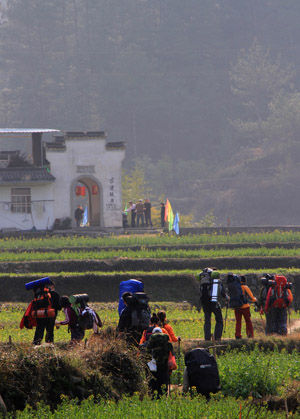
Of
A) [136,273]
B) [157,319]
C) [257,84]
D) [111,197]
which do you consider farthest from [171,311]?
[257,84]

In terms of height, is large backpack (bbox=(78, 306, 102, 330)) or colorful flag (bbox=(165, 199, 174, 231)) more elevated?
colorful flag (bbox=(165, 199, 174, 231))

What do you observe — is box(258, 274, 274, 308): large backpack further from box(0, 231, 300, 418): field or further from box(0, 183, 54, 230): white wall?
box(0, 183, 54, 230): white wall

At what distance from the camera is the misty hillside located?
292 feet

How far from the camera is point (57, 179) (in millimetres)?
41312

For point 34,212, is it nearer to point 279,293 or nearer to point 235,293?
point 279,293

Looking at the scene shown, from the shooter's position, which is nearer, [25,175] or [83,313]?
[83,313]

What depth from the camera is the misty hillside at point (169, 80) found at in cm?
8894

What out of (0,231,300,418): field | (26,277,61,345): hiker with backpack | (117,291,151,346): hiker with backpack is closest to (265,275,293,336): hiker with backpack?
(0,231,300,418): field

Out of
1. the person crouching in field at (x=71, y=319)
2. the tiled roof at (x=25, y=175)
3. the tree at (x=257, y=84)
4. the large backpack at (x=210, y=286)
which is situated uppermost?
the tree at (x=257, y=84)

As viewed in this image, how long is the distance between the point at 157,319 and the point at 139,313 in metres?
0.99

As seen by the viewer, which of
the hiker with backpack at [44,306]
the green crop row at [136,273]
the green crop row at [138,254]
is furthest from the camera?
the green crop row at [138,254]

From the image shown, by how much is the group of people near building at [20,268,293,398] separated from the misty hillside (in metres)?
68.5

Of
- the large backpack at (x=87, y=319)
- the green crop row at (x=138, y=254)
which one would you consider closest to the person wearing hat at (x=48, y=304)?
the large backpack at (x=87, y=319)

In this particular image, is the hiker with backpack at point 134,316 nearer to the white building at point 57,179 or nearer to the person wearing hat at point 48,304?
the person wearing hat at point 48,304
